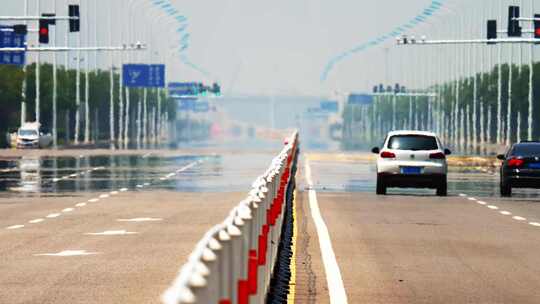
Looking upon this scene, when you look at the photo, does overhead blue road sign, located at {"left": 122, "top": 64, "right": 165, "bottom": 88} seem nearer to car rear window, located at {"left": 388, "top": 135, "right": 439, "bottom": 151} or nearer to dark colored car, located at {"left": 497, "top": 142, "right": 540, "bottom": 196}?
car rear window, located at {"left": 388, "top": 135, "right": 439, "bottom": 151}

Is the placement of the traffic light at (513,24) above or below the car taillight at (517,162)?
above

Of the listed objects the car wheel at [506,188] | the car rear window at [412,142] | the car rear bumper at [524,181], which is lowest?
the car wheel at [506,188]

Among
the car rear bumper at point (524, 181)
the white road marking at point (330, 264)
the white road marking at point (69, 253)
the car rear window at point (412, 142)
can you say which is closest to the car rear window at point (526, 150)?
the car rear bumper at point (524, 181)

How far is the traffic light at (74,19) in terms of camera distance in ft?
247

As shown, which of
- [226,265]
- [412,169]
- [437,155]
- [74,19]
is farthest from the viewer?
[74,19]

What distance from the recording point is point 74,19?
75312 mm

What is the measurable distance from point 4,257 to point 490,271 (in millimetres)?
5866

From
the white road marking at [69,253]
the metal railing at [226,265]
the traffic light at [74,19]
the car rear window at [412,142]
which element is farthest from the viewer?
the traffic light at [74,19]

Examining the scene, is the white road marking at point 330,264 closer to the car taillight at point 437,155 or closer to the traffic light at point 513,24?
the car taillight at point 437,155

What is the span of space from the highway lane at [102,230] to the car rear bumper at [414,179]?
3.75m

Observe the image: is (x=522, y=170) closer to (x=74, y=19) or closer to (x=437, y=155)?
(x=437, y=155)

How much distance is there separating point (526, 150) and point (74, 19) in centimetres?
3655

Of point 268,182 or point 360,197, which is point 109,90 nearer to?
point 360,197

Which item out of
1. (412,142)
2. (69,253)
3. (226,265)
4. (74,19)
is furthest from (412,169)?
(74,19)
